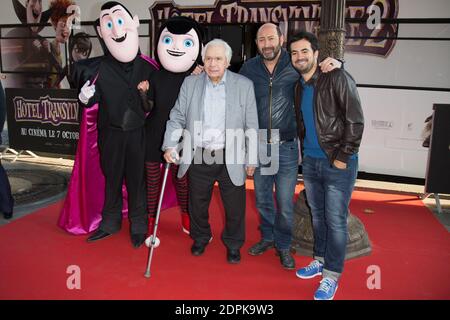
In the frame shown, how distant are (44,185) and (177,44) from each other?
122 inches

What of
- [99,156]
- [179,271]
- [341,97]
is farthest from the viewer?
[99,156]

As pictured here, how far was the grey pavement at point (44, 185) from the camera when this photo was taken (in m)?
4.41

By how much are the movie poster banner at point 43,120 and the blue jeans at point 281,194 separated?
4.16 meters

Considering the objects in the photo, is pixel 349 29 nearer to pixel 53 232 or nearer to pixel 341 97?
pixel 341 97

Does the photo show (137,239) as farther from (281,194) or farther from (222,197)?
(281,194)

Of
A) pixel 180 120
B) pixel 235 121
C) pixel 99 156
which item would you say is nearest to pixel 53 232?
pixel 99 156

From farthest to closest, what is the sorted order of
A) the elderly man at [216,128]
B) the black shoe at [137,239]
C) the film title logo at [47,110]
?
the film title logo at [47,110] → the black shoe at [137,239] → the elderly man at [216,128]

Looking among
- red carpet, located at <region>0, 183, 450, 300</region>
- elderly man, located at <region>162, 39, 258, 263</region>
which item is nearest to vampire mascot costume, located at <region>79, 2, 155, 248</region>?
red carpet, located at <region>0, 183, 450, 300</region>

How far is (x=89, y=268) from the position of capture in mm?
2977

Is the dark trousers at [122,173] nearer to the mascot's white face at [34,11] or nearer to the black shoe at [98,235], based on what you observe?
the black shoe at [98,235]

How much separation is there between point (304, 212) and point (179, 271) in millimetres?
1186

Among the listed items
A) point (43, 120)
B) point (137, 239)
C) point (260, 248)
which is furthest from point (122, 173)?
point (43, 120)

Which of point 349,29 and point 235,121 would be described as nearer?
point 235,121

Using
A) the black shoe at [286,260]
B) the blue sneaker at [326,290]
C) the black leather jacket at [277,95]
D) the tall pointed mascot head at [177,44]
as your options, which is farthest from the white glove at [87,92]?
the blue sneaker at [326,290]
